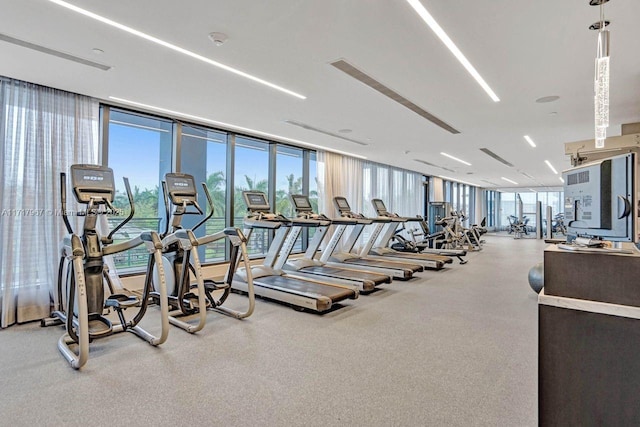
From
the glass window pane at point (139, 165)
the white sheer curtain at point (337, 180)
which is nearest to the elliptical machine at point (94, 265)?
the glass window pane at point (139, 165)

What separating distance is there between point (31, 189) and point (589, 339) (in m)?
5.07

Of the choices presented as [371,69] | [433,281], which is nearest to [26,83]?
[371,69]

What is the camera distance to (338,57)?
3324 mm

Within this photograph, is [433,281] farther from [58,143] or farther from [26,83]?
Answer: [26,83]

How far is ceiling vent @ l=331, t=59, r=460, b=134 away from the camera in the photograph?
356 cm

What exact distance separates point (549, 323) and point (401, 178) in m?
10.6

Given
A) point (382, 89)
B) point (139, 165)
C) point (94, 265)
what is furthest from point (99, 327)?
point (382, 89)

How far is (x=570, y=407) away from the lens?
1512 mm

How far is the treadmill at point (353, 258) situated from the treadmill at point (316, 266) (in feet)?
0.93

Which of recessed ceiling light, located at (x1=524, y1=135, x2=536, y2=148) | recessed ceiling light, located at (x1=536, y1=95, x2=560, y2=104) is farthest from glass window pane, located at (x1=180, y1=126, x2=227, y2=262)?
recessed ceiling light, located at (x1=524, y1=135, x2=536, y2=148)

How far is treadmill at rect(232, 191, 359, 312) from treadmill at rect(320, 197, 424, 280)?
1185 mm

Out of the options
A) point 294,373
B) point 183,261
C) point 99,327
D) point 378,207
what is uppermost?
point 378,207

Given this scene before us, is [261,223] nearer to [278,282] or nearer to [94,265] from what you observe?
[278,282]

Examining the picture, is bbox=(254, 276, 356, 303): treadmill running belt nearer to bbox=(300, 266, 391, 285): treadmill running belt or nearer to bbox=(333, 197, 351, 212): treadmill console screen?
bbox=(300, 266, 391, 285): treadmill running belt
